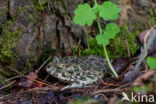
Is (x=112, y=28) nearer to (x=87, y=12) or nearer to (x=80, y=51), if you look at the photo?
(x=87, y=12)

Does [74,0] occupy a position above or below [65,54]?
above

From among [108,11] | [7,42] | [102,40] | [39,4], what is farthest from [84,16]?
[7,42]

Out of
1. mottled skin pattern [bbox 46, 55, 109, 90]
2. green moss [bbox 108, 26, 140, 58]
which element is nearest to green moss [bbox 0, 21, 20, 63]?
mottled skin pattern [bbox 46, 55, 109, 90]

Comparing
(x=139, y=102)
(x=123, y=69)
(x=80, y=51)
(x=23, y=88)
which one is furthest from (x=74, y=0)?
(x=139, y=102)

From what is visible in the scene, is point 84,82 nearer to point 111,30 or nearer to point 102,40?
point 102,40

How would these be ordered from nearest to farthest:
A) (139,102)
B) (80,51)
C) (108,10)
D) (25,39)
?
(139,102)
(108,10)
(25,39)
(80,51)

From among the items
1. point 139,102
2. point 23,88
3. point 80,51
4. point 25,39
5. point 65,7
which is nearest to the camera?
point 139,102
